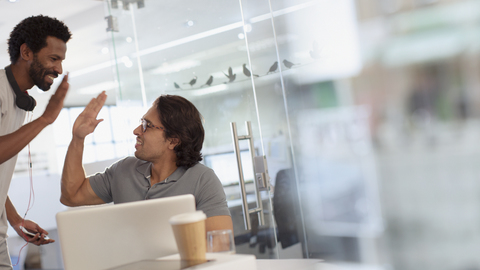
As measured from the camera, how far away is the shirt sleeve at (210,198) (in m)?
1.48

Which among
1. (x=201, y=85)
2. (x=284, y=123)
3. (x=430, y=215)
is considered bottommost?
(x=430, y=215)

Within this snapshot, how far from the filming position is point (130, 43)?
2.81 m

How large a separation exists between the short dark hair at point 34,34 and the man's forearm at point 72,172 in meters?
0.39

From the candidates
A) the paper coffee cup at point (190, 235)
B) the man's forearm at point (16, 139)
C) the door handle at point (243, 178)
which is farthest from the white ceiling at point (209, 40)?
the paper coffee cup at point (190, 235)

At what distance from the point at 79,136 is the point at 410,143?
474 centimetres

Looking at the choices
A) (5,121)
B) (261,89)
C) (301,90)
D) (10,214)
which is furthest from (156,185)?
(301,90)

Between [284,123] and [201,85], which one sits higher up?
[201,85]

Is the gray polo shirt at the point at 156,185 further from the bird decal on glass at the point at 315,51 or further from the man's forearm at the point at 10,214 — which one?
the bird decal on glass at the point at 315,51

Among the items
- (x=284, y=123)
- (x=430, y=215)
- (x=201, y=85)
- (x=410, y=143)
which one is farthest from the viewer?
(x=430, y=215)

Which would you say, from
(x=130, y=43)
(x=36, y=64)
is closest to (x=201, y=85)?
(x=130, y=43)

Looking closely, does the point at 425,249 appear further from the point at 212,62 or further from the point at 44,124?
the point at 44,124

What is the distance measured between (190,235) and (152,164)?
91cm

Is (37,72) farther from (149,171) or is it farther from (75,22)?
(75,22)

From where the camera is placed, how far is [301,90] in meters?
2.49
